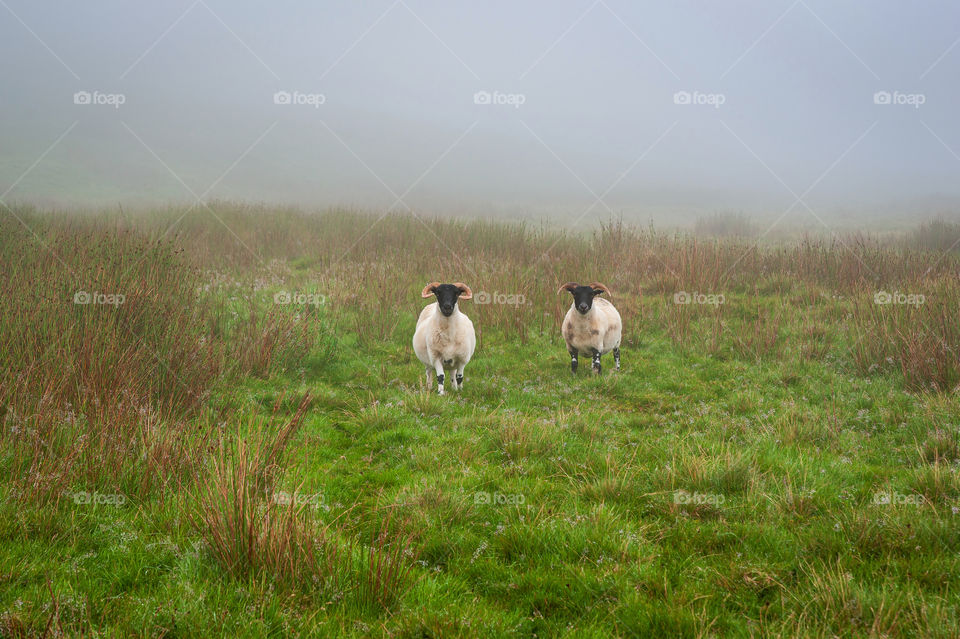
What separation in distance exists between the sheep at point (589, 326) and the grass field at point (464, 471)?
48cm

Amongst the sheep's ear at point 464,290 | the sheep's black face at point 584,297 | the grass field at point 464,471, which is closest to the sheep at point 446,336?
the sheep's ear at point 464,290

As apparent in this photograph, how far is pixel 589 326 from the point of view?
30.2 feet

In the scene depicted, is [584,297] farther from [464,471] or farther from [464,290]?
[464,471]

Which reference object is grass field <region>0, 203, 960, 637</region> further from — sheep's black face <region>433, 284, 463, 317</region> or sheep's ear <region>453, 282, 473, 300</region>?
sheep's ear <region>453, 282, 473, 300</region>

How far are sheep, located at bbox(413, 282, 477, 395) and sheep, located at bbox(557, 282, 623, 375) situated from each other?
189 centimetres

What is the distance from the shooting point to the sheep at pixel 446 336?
26.3 ft

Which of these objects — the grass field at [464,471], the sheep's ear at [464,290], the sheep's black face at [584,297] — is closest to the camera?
the grass field at [464,471]

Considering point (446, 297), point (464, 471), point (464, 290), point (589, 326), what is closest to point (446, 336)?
point (446, 297)

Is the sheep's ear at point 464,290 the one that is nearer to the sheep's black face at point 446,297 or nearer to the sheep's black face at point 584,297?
the sheep's black face at point 446,297

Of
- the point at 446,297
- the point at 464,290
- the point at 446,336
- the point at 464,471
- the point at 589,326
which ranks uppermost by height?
the point at 464,290

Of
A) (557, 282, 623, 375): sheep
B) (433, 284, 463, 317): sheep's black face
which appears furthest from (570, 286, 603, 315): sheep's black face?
(433, 284, 463, 317): sheep's black face

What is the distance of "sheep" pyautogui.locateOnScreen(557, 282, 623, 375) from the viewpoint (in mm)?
8938

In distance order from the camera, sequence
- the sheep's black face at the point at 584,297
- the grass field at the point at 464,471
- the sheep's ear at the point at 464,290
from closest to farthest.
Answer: the grass field at the point at 464,471, the sheep's ear at the point at 464,290, the sheep's black face at the point at 584,297

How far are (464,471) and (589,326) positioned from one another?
4807 mm
